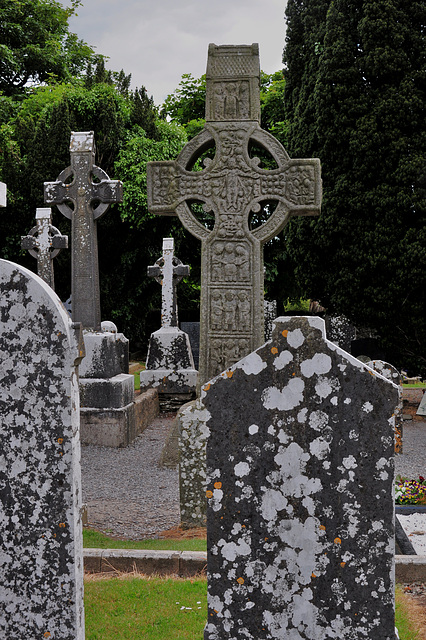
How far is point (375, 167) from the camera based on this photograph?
11.3 metres

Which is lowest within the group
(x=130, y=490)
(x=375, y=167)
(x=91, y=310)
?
(x=130, y=490)

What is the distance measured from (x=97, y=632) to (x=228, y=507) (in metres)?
A: 1.48

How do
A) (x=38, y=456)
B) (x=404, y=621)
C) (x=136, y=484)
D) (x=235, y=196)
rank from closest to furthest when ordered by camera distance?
1. (x=38, y=456)
2. (x=404, y=621)
3. (x=235, y=196)
4. (x=136, y=484)

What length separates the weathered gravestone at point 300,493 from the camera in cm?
232

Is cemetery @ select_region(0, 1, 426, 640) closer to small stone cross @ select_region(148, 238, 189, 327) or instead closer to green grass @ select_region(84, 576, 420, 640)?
green grass @ select_region(84, 576, 420, 640)

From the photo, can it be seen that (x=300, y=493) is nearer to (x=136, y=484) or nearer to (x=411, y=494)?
(x=411, y=494)

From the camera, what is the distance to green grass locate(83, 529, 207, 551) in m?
4.83

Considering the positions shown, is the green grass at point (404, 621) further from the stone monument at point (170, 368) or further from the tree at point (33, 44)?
the tree at point (33, 44)

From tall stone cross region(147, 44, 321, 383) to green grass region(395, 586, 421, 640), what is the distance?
8.83ft

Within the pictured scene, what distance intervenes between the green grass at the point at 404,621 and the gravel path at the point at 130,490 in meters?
2.56

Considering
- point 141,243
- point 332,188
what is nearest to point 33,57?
point 141,243

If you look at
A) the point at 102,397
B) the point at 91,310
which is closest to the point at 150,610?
the point at 102,397

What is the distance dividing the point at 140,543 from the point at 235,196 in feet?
11.1

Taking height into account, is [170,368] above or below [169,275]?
below
